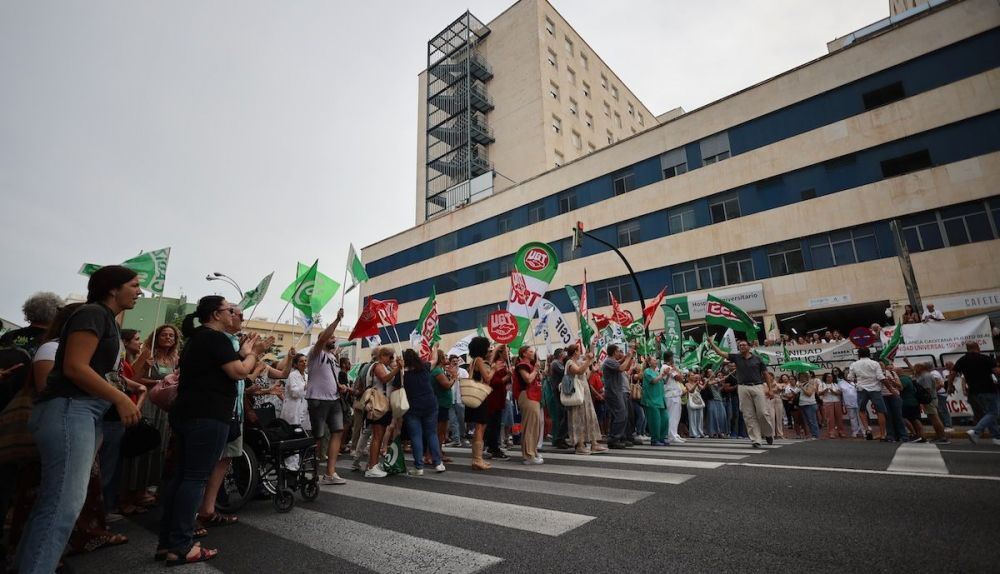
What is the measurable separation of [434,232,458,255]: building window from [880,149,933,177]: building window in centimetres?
2661

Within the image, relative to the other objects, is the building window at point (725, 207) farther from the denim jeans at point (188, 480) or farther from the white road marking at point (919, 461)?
the denim jeans at point (188, 480)

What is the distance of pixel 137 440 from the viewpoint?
4.35 meters

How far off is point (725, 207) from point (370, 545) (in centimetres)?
2534

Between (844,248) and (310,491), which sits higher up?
(844,248)

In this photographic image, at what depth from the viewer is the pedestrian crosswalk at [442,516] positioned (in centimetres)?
321

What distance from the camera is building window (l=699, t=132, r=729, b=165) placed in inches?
987

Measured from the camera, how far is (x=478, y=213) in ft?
120

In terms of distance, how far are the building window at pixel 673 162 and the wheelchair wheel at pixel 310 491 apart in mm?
26084

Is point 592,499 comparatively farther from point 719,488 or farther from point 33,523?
point 33,523

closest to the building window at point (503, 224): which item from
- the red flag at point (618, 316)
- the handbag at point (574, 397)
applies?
the red flag at point (618, 316)

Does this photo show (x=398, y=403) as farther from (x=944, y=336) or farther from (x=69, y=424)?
(x=944, y=336)

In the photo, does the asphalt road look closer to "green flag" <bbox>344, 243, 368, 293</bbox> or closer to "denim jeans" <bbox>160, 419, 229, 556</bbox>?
"denim jeans" <bbox>160, 419, 229, 556</bbox>

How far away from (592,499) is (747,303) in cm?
2122

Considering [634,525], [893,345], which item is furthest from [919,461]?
[893,345]
